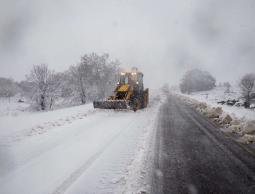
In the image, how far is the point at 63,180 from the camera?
451 cm

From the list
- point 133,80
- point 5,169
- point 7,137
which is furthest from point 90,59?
point 5,169

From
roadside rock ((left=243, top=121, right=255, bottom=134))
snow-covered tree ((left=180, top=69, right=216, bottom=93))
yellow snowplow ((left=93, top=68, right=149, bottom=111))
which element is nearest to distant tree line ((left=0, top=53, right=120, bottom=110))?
yellow snowplow ((left=93, top=68, right=149, bottom=111))

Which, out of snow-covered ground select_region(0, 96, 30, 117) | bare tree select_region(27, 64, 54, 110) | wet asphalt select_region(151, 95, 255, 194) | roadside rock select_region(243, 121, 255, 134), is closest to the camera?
wet asphalt select_region(151, 95, 255, 194)

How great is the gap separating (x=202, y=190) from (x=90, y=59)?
39178mm

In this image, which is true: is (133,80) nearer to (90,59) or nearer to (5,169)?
(5,169)

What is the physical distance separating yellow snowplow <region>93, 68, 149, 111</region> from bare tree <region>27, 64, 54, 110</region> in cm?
1873

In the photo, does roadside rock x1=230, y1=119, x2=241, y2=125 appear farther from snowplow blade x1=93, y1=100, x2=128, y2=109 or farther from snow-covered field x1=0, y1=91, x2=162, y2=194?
snowplow blade x1=93, y1=100, x2=128, y2=109

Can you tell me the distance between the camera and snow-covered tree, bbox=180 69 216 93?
242 feet

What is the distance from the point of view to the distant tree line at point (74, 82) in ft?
108

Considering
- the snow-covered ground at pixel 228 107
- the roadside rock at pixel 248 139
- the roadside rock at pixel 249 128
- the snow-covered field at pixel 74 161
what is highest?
the snow-covered ground at pixel 228 107

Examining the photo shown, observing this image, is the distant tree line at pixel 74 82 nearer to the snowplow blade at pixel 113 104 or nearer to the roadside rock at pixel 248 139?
the snowplow blade at pixel 113 104

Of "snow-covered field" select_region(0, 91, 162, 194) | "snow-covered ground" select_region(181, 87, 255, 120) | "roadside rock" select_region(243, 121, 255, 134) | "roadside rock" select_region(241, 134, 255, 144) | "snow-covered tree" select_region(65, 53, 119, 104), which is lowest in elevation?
"snow-covered field" select_region(0, 91, 162, 194)

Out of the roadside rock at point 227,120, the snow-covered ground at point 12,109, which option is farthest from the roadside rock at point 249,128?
the snow-covered ground at point 12,109

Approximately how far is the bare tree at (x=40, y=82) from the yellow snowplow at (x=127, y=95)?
18.7 m
